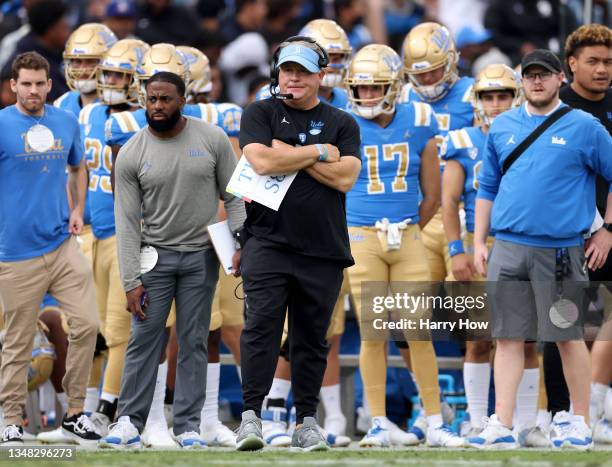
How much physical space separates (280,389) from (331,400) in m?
0.33

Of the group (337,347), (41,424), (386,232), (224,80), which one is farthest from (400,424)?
(224,80)

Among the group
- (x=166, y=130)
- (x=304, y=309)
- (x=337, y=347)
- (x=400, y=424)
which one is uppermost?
(x=166, y=130)

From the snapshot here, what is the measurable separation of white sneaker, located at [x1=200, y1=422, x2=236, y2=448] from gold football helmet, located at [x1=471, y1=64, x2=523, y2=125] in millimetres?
2489

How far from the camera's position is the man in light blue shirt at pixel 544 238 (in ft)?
26.6

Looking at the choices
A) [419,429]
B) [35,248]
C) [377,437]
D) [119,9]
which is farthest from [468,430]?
[119,9]

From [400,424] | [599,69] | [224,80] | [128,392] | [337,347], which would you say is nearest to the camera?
[128,392]

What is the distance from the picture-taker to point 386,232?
916 cm

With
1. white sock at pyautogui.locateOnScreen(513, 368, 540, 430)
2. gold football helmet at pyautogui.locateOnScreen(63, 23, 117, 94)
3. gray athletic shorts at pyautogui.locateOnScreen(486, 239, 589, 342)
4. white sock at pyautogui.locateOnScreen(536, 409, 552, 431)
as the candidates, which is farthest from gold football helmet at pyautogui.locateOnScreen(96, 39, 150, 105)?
white sock at pyautogui.locateOnScreen(536, 409, 552, 431)

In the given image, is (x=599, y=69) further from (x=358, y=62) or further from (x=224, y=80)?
(x=224, y=80)

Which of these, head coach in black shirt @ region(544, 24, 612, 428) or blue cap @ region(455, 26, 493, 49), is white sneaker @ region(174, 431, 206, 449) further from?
blue cap @ region(455, 26, 493, 49)

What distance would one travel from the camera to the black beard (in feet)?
27.1

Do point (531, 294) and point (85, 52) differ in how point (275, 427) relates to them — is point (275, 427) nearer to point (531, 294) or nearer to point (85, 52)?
point (531, 294)

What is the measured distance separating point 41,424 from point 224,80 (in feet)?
15.0

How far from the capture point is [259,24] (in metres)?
14.3
